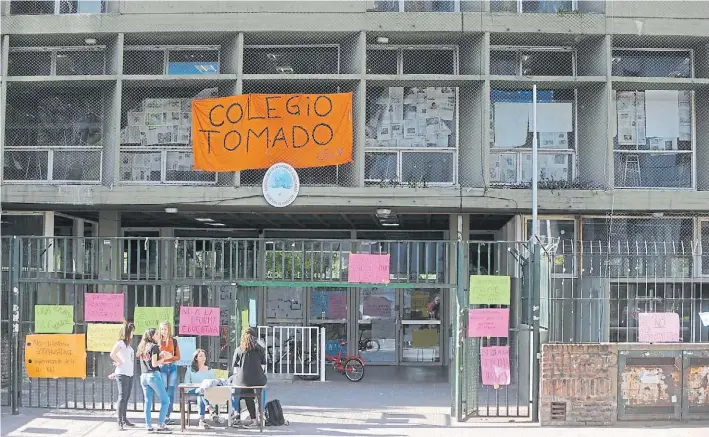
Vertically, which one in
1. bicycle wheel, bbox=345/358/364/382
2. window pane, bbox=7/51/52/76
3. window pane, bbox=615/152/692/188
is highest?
window pane, bbox=7/51/52/76

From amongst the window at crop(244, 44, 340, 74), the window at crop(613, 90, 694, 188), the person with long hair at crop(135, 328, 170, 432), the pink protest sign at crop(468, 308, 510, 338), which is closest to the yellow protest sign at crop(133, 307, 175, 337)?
the person with long hair at crop(135, 328, 170, 432)

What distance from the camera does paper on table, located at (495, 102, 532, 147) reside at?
17.1 metres

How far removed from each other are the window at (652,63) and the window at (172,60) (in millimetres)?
7992

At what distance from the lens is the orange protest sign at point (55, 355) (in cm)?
1267

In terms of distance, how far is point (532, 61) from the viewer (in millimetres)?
17359

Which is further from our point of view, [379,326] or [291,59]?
[379,326]

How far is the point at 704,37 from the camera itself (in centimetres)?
1650

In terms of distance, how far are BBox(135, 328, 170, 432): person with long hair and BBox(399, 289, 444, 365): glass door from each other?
9.71 m

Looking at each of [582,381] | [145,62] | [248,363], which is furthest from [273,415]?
[145,62]

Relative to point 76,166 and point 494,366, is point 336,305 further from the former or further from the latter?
point 494,366

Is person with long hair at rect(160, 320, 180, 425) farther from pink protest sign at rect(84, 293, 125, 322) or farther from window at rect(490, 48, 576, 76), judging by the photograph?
window at rect(490, 48, 576, 76)

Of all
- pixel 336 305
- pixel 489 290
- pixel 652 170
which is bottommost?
pixel 336 305

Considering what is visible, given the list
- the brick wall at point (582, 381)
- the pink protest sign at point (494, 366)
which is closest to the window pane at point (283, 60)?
the pink protest sign at point (494, 366)

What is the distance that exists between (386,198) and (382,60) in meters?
3.07
